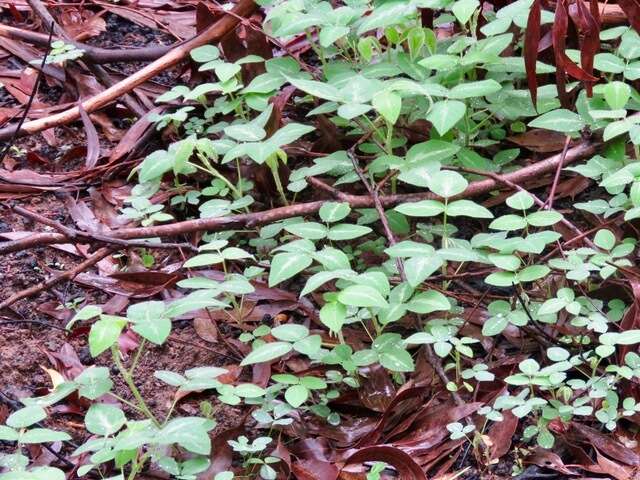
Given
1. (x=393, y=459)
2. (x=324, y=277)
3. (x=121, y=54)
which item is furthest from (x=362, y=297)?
(x=121, y=54)

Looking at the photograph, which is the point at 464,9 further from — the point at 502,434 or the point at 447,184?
the point at 502,434

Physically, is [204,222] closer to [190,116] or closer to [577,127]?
[190,116]

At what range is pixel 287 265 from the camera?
1.83 meters

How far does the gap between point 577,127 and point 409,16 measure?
0.49 meters

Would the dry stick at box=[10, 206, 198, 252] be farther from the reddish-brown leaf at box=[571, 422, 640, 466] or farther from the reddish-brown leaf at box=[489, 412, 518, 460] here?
the reddish-brown leaf at box=[571, 422, 640, 466]

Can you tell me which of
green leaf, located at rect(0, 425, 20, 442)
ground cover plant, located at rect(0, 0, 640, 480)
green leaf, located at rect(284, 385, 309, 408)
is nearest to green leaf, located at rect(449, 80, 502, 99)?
ground cover plant, located at rect(0, 0, 640, 480)

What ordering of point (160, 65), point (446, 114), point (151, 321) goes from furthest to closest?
point (160, 65) < point (446, 114) < point (151, 321)

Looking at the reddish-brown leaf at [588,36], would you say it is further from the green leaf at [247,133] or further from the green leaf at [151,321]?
the green leaf at [151,321]

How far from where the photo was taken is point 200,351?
2.08 metres

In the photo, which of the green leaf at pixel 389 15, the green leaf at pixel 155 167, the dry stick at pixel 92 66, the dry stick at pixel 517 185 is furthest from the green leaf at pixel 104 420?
the dry stick at pixel 92 66

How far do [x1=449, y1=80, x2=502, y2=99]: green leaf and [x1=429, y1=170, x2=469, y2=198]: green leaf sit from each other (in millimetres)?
236

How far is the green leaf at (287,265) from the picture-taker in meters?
1.81

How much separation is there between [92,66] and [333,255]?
1385 mm

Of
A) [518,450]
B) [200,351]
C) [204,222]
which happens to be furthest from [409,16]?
[518,450]
